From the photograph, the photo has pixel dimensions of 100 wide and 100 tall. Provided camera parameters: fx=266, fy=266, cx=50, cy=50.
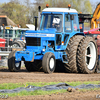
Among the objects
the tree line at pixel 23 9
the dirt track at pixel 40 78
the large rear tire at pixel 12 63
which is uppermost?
the tree line at pixel 23 9

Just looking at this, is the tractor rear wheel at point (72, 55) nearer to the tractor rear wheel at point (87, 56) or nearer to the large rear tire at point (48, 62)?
the tractor rear wheel at point (87, 56)

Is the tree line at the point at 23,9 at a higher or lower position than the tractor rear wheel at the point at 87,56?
higher

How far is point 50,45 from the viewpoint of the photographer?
34.8 feet

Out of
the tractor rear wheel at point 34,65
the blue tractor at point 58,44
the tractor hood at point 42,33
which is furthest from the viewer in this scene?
the tractor rear wheel at point 34,65

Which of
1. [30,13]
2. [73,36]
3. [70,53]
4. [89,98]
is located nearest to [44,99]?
[89,98]

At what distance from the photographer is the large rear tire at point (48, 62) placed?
9.55 metres

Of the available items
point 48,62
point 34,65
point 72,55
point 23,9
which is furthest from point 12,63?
point 23,9

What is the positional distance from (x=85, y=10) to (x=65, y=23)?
55837 mm

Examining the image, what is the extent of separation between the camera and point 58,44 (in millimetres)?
10688

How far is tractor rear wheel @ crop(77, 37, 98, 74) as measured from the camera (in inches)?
408

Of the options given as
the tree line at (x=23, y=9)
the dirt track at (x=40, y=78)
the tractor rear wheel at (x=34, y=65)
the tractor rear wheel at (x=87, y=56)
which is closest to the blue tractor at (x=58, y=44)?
Result: the tractor rear wheel at (x=87, y=56)

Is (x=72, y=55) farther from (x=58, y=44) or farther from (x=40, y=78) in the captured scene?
(x=40, y=78)

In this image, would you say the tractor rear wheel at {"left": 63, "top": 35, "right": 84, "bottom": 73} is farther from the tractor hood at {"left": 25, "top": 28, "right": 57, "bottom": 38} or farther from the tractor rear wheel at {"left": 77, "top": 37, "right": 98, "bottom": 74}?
the tractor hood at {"left": 25, "top": 28, "right": 57, "bottom": 38}

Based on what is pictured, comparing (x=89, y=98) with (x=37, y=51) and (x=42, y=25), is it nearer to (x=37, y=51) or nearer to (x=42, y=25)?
(x=37, y=51)
